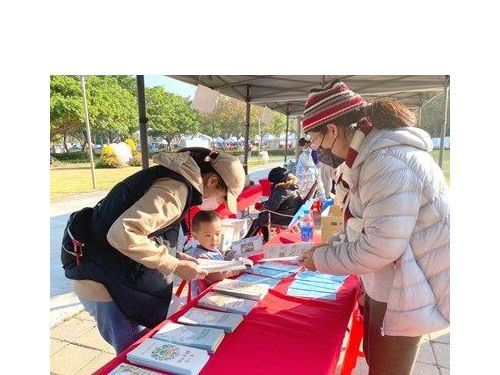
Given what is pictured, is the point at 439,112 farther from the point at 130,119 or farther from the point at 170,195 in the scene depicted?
the point at 130,119

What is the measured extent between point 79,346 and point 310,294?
1.39m

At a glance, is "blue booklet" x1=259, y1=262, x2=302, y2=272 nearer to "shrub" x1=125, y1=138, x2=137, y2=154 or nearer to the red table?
the red table

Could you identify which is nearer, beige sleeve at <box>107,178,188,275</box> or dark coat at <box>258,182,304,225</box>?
beige sleeve at <box>107,178,188,275</box>

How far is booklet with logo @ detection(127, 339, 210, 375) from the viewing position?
80cm

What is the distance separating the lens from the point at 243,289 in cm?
126

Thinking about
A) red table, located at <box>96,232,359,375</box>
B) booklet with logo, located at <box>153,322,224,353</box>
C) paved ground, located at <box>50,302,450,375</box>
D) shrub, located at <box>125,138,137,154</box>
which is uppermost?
shrub, located at <box>125,138,137,154</box>

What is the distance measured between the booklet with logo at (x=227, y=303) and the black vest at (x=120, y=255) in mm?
188

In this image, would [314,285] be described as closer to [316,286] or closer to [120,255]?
[316,286]

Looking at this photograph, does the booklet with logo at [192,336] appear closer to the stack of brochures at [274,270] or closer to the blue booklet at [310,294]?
the blue booklet at [310,294]

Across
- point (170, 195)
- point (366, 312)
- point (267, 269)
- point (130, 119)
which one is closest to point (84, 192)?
point (267, 269)

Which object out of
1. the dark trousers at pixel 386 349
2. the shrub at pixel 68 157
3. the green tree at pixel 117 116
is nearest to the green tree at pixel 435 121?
the dark trousers at pixel 386 349

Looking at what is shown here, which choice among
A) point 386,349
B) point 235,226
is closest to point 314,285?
point 386,349

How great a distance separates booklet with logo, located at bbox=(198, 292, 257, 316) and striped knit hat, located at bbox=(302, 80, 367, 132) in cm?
60

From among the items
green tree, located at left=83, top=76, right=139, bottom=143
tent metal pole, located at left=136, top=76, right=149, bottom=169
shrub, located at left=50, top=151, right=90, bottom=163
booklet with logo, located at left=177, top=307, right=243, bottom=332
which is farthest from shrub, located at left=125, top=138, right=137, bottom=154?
booklet with logo, located at left=177, top=307, right=243, bottom=332
